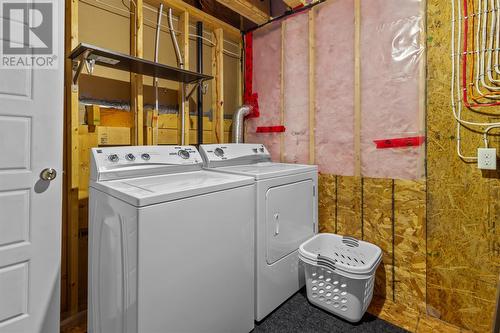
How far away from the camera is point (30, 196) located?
1.43m

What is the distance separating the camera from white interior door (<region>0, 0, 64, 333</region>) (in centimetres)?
135

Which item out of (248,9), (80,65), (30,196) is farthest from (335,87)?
(30,196)

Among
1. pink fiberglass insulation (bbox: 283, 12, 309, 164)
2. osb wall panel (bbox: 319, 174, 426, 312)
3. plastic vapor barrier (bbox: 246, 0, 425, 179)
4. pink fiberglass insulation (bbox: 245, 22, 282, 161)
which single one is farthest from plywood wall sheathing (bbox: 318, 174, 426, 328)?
pink fiberglass insulation (bbox: 245, 22, 282, 161)

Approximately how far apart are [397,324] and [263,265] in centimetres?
93

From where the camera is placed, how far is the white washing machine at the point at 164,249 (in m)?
1.12

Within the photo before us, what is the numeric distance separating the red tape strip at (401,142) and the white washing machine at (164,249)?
103cm

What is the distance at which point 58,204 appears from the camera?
60.2 inches

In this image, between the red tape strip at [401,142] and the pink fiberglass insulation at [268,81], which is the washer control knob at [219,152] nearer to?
the pink fiberglass insulation at [268,81]

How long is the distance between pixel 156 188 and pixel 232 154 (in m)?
0.97

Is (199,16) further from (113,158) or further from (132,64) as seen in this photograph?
(113,158)

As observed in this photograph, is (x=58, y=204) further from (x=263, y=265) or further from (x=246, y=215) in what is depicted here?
(x=263, y=265)

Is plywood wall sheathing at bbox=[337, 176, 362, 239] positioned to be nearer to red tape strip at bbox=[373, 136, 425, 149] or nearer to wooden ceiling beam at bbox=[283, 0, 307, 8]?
red tape strip at bbox=[373, 136, 425, 149]

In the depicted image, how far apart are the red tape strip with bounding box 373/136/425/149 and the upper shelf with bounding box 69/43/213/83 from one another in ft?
4.68

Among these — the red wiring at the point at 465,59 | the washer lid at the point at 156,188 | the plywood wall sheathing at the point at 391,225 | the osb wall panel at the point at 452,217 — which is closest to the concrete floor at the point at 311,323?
the plywood wall sheathing at the point at 391,225
